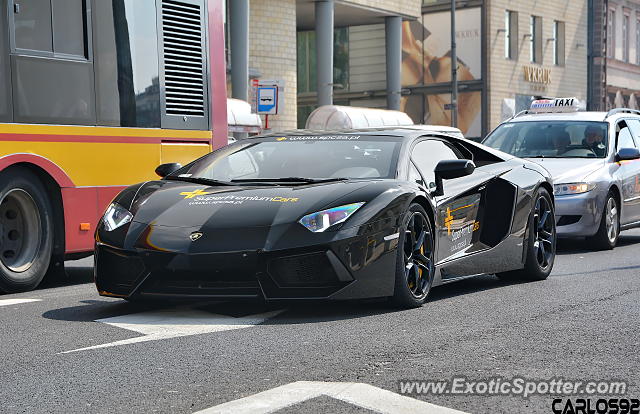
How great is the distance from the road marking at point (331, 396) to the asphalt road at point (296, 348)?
2cm

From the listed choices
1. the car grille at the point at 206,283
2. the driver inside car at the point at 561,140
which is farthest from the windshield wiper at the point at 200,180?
the driver inside car at the point at 561,140

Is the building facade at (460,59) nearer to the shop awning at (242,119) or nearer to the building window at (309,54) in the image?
the building window at (309,54)

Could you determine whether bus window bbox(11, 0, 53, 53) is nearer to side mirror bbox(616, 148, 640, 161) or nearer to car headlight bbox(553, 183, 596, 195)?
car headlight bbox(553, 183, 596, 195)

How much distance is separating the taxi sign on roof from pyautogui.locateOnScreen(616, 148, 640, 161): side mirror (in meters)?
2.24

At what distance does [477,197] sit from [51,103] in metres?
3.49

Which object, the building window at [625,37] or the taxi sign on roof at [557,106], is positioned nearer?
the taxi sign on roof at [557,106]

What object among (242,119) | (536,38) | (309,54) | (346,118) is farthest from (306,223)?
(536,38)

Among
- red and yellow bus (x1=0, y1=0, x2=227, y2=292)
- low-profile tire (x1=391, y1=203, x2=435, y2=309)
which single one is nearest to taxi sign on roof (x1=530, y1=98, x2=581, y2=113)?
red and yellow bus (x1=0, y1=0, x2=227, y2=292)

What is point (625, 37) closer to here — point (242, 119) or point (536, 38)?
point (536, 38)

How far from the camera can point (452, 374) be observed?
5289 mm

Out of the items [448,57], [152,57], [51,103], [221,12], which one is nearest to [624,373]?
[51,103]

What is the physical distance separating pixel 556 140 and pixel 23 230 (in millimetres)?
7364

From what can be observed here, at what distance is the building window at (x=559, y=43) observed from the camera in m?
57.8

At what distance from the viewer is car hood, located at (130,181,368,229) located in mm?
7074
